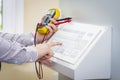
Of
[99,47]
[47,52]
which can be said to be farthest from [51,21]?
[99,47]

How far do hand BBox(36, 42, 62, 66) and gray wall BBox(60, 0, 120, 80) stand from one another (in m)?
0.16

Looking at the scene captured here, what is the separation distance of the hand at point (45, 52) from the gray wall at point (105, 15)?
157 millimetres

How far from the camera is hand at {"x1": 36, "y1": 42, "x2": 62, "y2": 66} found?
0.85 metres

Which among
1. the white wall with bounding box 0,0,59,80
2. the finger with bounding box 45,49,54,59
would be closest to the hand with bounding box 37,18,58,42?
the finger with bounding box 45,49,54,59

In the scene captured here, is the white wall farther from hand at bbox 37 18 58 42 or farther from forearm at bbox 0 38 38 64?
forearm at bbox 0 38 38 64

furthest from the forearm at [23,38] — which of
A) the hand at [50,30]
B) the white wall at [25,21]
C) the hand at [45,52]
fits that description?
the white wall at [25,21]

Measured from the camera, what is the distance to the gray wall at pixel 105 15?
0.74 m

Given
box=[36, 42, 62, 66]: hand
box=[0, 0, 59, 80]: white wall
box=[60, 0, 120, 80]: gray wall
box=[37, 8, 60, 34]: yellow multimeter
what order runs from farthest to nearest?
box=[0, 0, 59, 80]: white wall, box=[37, 8, 60, 34]: yellow multimeter, box=[36, 42, 62, 66]: hand, box=[60, 0, 120, 80]: gray wall

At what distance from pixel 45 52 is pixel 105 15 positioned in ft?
0.83

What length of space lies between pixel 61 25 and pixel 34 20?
1.87 feet

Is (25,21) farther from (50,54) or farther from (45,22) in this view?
(50,54)

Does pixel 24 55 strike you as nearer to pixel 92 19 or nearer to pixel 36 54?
pixel 36 54

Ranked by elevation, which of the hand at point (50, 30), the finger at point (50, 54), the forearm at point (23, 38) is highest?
the hand at point (50, 30)

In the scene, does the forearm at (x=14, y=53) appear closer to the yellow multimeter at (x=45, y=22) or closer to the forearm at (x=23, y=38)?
the yellow multimeter at (x=45, y=22)
